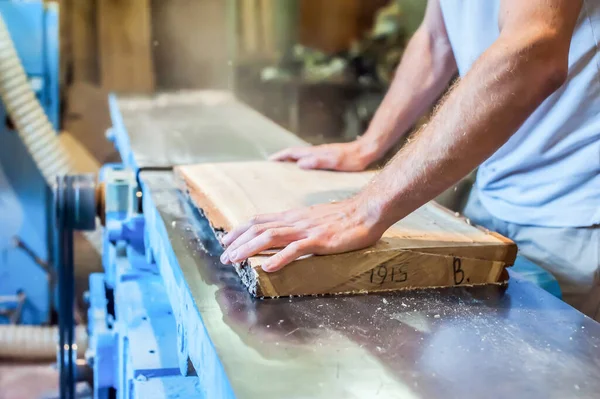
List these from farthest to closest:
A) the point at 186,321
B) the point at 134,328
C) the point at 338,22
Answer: the point at 338,22
the point at 134,328
the point at 186,321

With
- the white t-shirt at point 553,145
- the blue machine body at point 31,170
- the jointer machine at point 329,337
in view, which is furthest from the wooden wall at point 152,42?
the white t-shirt at point 553,145

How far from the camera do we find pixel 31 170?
2250mm

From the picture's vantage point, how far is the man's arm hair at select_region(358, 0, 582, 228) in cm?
75

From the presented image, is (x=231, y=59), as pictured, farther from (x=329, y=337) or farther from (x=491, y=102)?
(x=329, y=337)

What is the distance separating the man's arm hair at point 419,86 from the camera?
128 cm

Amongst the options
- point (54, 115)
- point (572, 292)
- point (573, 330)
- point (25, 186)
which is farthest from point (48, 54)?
point (573, 330)

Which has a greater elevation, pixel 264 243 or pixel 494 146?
pixel 494 146

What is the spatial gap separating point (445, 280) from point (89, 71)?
226cm

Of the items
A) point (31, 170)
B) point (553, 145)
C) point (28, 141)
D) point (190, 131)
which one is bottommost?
point (31, 170)

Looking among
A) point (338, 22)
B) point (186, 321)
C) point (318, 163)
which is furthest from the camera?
point (338, 22)

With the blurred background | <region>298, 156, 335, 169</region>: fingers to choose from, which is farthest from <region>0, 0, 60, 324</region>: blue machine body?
<region>298, 156, 335, 169</region>: fingers

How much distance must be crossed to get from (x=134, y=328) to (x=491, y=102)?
0.64 m

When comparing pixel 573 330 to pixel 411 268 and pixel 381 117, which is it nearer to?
pixel 411 268

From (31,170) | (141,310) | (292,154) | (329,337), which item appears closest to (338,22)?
(31,170)
